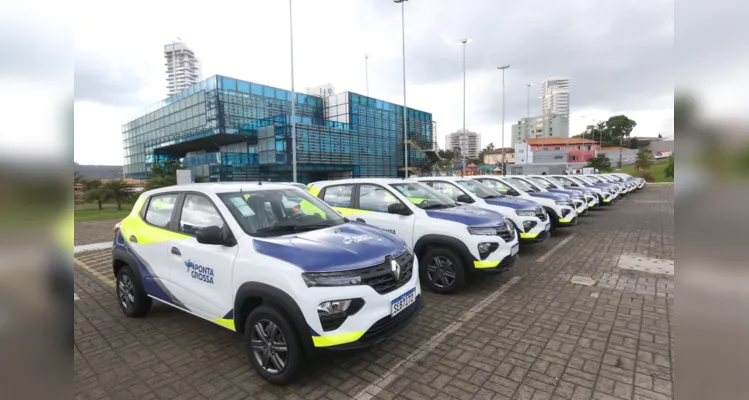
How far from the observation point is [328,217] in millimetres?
4281

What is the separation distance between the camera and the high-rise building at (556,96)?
8844 centimetres

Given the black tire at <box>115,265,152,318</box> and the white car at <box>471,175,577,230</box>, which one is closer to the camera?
the black tire at <box>115,265,152,318</box>

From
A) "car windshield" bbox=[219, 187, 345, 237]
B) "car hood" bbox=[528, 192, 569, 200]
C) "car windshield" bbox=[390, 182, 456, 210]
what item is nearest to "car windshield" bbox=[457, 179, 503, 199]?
"car hood" bbox=[528, 192, 569, 200]

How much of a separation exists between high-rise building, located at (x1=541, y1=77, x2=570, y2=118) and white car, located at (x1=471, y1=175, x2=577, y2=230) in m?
84.8

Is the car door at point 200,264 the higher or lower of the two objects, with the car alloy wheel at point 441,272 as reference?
higher

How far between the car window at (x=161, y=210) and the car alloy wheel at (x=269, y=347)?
1.91 m

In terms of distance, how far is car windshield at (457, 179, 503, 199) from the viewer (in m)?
8.61

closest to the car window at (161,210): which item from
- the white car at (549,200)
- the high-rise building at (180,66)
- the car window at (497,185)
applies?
the white car at (549,200)

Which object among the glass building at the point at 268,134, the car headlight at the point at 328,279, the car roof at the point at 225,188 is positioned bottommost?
the car headlight at the point at 328,279

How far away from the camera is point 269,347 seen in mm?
3117

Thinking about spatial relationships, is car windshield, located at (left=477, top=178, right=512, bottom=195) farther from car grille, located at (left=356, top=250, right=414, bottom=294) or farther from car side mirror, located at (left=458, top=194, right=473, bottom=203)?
car grille, located at (left=356, top=250, right=414, bottom=294)

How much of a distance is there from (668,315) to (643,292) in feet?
3.02

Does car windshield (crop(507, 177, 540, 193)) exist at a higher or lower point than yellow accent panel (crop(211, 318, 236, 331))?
higher

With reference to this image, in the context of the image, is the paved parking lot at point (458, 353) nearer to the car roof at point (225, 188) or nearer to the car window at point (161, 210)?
the car window at point (161, 210)
